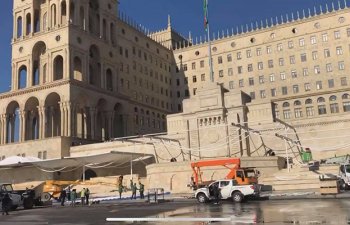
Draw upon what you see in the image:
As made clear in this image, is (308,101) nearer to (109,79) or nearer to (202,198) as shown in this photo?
(109,79)

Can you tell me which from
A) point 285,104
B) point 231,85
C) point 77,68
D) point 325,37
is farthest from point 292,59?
point 77,68

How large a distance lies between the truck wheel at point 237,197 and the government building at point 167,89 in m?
18.0

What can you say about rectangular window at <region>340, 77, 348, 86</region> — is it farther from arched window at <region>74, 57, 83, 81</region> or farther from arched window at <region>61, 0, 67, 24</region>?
arched window at <region>61, 0, 67, 24</region>

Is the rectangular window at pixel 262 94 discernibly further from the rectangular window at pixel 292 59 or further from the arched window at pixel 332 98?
the arched window at pixel 332 98

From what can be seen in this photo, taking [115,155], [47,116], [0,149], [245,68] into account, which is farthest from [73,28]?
[245,68]

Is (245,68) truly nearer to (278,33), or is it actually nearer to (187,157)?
(278,33)

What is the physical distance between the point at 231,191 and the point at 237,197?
2.12 ft

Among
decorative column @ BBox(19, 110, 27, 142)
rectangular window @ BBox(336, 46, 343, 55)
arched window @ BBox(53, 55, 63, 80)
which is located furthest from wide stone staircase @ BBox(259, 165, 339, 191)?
rectangular window @ BBox(336, 46, 343, 55)

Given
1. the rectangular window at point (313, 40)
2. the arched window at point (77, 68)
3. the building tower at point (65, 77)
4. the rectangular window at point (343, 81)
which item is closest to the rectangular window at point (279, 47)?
the rectangular window at point (313, 40)

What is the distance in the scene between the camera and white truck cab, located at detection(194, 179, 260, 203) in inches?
1026

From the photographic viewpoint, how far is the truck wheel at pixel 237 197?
85.6ft

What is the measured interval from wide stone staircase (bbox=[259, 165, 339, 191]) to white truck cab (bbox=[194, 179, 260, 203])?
7855 mm

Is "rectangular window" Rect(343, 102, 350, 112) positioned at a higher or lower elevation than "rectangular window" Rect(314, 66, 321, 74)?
lower

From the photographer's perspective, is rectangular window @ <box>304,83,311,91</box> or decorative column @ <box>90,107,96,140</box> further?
rectangular window @ <box>304,83,311,91</box>
